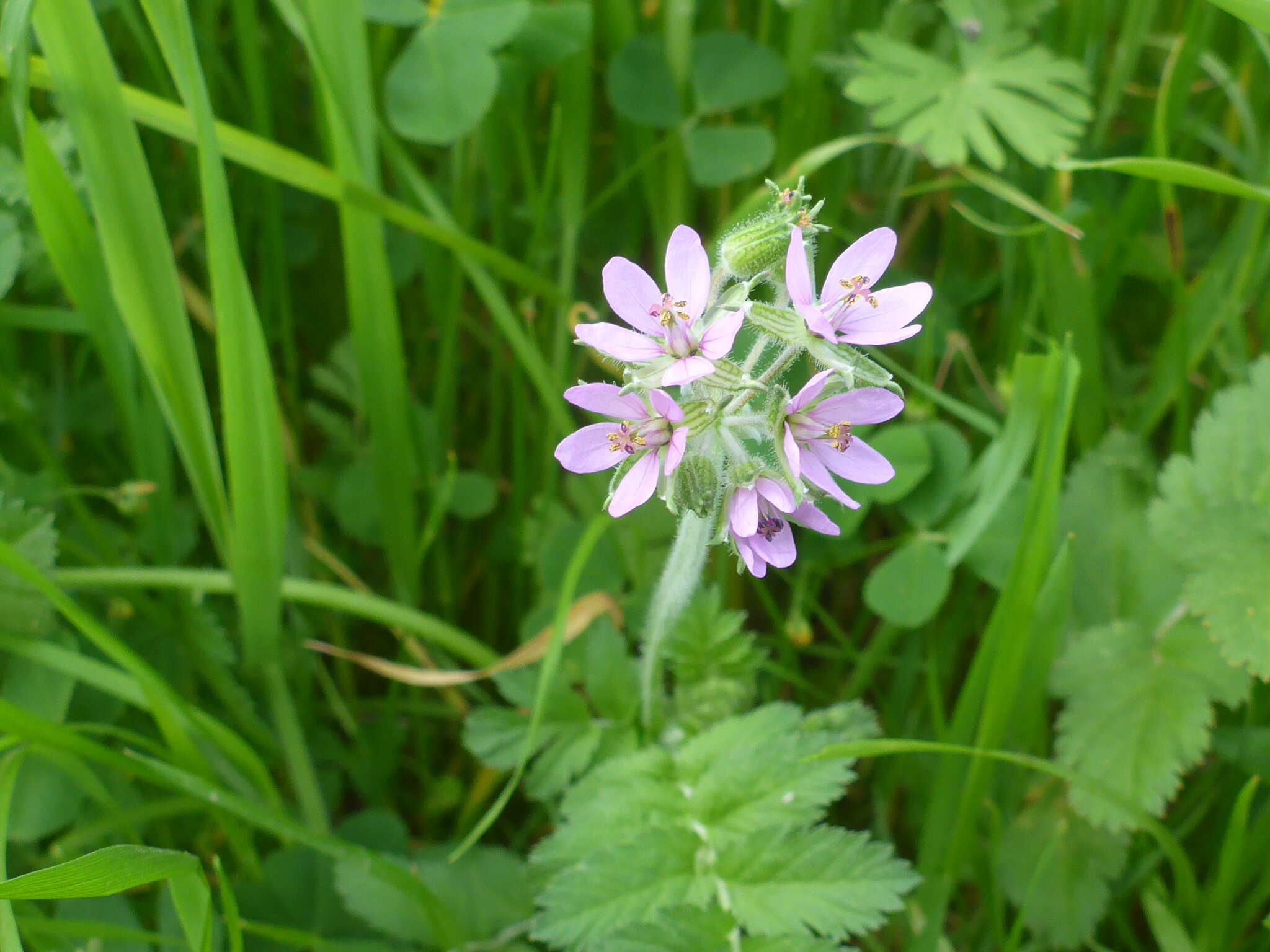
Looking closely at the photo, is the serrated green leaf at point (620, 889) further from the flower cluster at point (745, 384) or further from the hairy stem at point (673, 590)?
the flower cluster at point (745, 384)

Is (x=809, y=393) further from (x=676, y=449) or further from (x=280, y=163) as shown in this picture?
(x=280, y=163)

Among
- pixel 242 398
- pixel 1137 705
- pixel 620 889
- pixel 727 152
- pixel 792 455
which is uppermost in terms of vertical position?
pixel 727 152

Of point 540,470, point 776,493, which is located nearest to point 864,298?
point 776,493

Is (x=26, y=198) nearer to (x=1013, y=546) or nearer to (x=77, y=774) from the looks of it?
(x=77, y=774)

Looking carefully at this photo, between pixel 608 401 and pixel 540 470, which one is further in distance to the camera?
pixel 540 470

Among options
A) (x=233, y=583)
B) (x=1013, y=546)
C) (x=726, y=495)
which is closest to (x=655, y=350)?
(x=726, y=495)

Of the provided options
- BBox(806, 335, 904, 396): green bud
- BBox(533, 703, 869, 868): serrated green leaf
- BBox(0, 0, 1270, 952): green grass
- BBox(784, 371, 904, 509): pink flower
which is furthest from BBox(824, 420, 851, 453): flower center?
BBox(533, 703, 869, 868): serrated green leaf

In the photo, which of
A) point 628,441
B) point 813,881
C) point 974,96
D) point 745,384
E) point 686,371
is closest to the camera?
point 686,371

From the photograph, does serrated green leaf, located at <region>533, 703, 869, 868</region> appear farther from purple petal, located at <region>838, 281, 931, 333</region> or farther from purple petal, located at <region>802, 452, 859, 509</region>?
purple petal, located at <region>838, 281, 931, 333</region>
